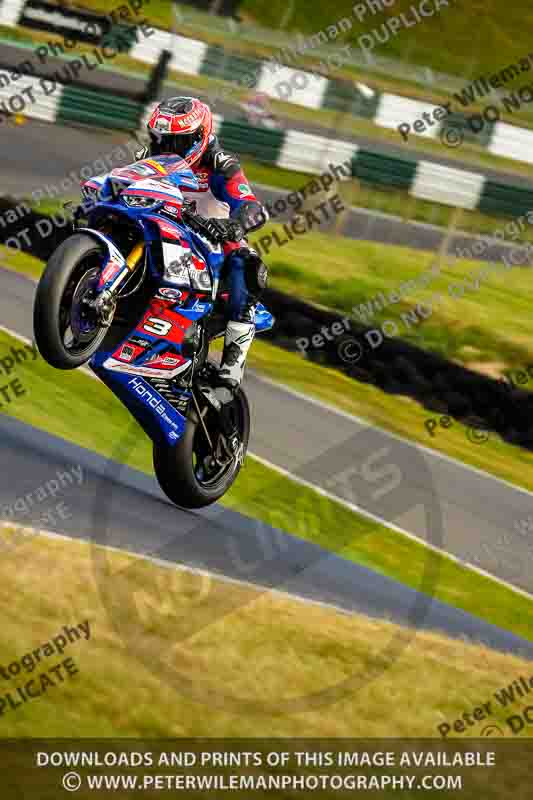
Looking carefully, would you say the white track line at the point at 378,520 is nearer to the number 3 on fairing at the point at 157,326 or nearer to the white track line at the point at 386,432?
the white track line at the point at 386,432

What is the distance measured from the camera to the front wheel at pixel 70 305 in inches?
223

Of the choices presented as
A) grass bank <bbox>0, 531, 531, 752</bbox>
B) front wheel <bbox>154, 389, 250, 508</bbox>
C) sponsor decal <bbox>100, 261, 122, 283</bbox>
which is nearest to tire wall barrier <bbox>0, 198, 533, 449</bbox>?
grass bank <bbox>0, 531, 531, 752</bbox>

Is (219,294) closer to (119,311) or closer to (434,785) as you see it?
(119,311)

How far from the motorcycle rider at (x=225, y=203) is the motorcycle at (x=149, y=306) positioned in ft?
0.29

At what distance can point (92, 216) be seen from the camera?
6.23 metres

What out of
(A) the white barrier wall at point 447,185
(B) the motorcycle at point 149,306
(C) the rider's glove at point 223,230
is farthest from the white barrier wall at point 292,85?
(B) the motorcycle at point 149,306

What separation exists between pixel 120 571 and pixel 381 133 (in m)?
22.6

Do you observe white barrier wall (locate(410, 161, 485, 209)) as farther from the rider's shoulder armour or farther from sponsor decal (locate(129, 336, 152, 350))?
sponsor decal (locate(129, 336, 152, 350))

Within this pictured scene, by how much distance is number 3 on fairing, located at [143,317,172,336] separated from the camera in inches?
246

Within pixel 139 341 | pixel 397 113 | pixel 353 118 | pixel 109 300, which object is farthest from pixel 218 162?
pixel 397 113

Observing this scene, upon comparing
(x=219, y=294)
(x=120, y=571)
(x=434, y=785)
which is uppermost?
(x=219, y=294)

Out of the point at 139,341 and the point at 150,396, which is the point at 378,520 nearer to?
the point at 150,396

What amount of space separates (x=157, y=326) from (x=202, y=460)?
3.99 ft

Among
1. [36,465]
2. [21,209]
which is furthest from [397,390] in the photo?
[36,465]
